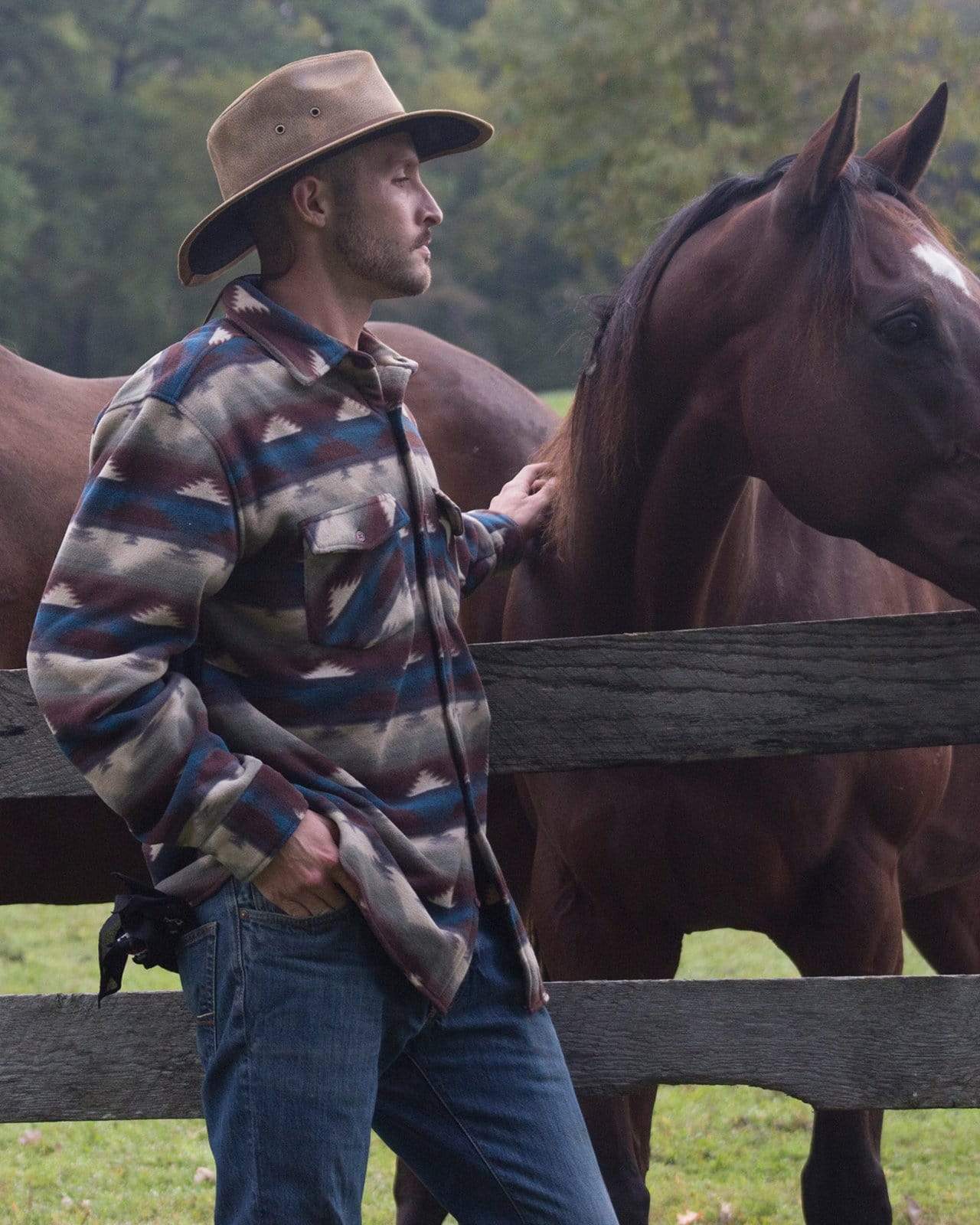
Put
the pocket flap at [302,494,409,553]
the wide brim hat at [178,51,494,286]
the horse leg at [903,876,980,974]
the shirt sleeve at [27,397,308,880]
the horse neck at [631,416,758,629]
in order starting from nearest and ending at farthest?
1. the shirt sleeve at [27,397,308,880]
2. the pocket flap at [302,494,409,553]
3. the wide brim hat at [178,51,494,286]
4. the horse neck at [631,416,758,629]
5. the horse leg at [903,876,980,974]

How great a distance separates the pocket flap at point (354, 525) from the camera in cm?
190

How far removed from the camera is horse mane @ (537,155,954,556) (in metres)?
2.86

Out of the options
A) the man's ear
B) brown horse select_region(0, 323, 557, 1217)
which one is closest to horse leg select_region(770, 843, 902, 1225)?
brown horse select_region(0, 323, 557, 1217)

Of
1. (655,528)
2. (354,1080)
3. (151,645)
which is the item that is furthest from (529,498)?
(354,1080)

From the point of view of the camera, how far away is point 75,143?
45062 mm

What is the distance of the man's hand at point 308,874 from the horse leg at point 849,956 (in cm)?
148

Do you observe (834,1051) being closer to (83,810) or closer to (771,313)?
(771,313)

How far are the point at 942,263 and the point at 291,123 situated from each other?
43.1 inches

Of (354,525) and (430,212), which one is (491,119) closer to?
(430,212)

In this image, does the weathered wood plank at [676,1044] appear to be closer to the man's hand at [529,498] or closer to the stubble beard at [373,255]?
the man's hand at [529,498]

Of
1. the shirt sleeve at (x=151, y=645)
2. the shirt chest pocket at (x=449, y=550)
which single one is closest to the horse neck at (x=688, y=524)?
the shirt chest pocket at (x=449, y=550)

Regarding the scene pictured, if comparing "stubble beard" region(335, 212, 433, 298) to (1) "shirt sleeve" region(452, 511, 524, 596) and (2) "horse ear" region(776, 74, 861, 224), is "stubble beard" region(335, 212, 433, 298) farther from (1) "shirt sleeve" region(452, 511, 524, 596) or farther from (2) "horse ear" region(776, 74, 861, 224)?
(2) "horse ear" region(776, 74, 861, 224)

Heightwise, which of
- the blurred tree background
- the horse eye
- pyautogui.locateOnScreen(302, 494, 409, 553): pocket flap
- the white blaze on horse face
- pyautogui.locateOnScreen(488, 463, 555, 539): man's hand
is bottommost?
the blurred tree background

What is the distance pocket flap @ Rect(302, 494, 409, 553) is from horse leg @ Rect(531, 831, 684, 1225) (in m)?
1.47
